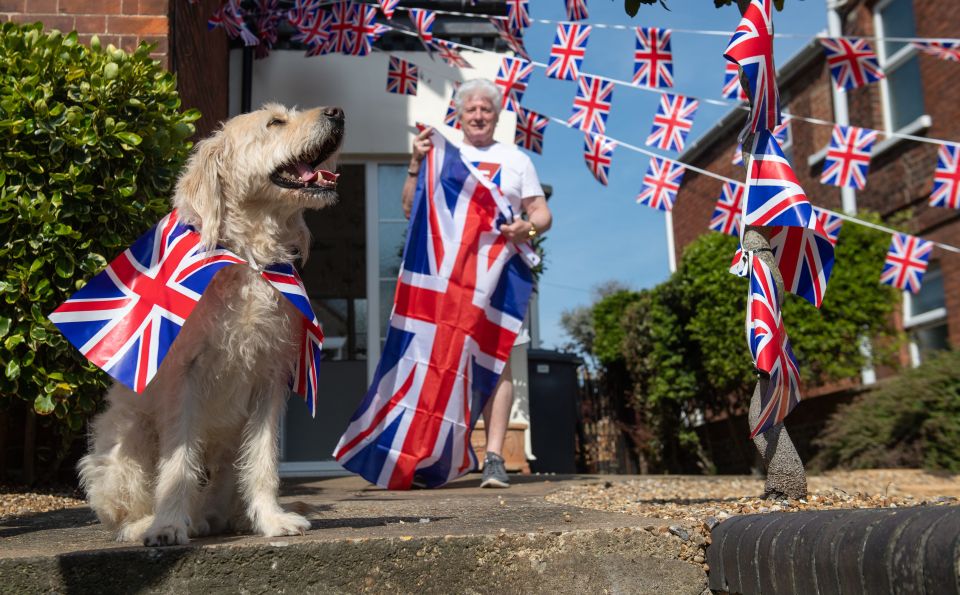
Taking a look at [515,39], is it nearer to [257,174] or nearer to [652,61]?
[652,61]

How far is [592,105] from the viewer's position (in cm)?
665

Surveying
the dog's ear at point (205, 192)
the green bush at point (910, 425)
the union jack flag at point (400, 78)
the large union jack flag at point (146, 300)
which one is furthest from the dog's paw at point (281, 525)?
the green bush at point (910, 425)

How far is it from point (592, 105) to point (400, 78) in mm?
1818

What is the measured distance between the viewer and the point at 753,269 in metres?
3.04

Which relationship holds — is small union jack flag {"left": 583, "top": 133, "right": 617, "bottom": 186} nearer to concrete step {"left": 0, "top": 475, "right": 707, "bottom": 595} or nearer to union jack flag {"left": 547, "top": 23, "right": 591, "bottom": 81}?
union jack flag {"left": 547, "top": 23, "right": 591, "bottom": 81}

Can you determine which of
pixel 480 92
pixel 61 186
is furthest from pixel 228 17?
pixel 61 186

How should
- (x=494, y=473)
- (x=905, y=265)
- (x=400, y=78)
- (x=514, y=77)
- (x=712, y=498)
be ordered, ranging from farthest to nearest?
(x=400, y=78) < (x=905, y=265) < (x=514, y=77) < (x=494, y=473) < (x=712, y=498)

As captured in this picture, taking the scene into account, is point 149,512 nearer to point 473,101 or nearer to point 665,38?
point 473,101

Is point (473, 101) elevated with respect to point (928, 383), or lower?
elevated

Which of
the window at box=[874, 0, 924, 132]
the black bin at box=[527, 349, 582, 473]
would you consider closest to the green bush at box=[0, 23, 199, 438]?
the black bin at box=[527, 349, 582, 473]

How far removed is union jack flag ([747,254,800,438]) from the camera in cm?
293

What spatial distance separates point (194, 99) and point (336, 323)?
2889mm

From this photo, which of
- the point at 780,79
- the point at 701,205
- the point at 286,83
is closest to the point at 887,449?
the point at 286,83

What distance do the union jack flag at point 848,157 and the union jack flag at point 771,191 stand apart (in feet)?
12.9
